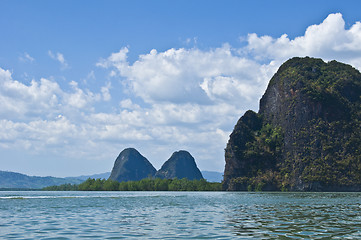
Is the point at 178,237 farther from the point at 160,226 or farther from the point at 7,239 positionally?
the point at 7,239

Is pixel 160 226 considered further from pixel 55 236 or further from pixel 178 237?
pixel 55 236

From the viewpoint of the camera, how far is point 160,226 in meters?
34.4

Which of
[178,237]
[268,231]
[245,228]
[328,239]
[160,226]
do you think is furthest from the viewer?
[160,226]

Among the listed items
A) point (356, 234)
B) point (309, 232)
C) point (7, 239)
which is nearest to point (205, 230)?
point (309, 232)

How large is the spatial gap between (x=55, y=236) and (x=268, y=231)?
1489cm

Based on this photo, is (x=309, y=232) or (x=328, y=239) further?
(x=309, y=232)

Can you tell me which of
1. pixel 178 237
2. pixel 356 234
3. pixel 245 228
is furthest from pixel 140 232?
pixel 356 234

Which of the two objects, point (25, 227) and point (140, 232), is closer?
point (140, 232)

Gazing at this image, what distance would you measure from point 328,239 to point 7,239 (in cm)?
2030

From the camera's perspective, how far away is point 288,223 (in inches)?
1395

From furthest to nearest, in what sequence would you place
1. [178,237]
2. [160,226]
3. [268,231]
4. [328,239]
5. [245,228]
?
[160,226]
[245,228]
[268,231]
[178,237]
[328,239]

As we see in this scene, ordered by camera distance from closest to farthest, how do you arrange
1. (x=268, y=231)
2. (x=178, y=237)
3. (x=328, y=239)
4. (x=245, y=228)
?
(x=328, y=239) < (x=178, y=237) < (x=268, y=231) < (x=245, y=228)

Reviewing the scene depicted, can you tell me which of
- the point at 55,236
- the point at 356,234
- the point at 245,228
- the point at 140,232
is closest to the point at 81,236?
the point at 55,236

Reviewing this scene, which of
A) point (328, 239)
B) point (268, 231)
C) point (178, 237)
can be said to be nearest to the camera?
point (328, 239)
